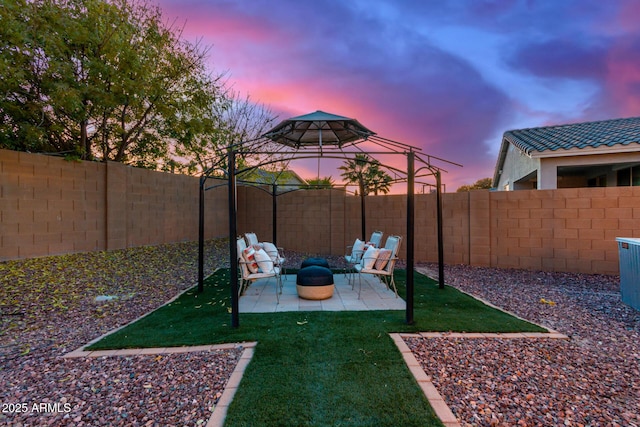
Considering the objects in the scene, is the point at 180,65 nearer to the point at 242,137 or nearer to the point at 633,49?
the point at 242,137

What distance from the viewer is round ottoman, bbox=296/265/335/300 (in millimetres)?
4688

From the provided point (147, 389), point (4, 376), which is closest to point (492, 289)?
point (147, 389)

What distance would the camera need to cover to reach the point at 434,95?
8.59m

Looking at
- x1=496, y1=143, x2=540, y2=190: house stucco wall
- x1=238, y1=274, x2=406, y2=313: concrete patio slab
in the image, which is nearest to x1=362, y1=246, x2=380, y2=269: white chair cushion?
x1=238, y1=274, x2=406, y2=313: concrete patio slab

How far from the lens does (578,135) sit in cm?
886

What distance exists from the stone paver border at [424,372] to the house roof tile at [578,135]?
6.29 m

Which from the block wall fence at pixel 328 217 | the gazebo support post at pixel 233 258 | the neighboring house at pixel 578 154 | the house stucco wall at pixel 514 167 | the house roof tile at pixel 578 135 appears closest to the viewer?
the gazebo support post at pixel 233 258

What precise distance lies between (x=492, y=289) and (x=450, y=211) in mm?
2678

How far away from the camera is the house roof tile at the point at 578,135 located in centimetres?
766

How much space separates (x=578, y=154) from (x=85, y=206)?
11839 millimetres

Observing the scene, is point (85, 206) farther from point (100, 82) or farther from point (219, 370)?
point (219, 370)

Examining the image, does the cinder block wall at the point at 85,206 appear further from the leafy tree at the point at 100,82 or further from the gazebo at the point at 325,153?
the gazebo at the point at 325,153

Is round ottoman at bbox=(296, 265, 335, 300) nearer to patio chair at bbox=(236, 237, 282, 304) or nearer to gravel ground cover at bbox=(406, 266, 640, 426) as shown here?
patio chair at bbox=(236, 237, 282, 304)

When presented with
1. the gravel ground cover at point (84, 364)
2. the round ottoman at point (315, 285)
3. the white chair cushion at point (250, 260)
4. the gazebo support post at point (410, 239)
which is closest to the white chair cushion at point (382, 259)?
the round ottoman at point (315, 285)
